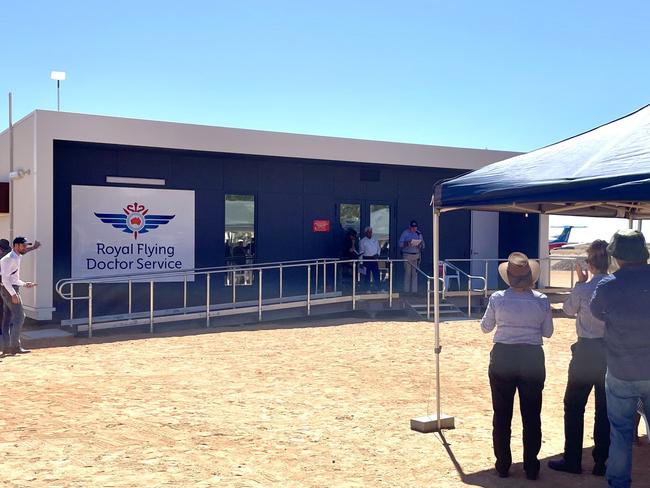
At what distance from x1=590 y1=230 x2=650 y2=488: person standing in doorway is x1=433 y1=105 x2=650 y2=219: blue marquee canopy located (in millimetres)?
400

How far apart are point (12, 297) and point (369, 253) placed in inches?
320

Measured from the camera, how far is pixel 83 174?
14.7m

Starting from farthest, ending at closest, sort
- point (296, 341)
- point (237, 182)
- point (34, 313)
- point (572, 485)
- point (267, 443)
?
point (237, 182), point (34, 313), point (296, 341), point (267, 443), point (572, 485)

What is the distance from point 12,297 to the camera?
412 inches

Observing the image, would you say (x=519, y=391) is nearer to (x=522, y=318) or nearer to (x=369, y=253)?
(x=522, y=318)

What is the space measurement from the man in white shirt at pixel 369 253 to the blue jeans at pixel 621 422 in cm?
1200

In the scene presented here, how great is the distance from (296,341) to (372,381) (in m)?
3.42

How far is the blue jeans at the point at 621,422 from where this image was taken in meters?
4.57

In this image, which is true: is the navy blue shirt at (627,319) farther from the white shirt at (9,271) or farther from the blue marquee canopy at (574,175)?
the white shirt at (9,271)

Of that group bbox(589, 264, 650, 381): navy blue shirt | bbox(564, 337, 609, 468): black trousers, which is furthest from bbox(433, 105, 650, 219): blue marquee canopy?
bbox(564, 337, 609, 468): black trousers

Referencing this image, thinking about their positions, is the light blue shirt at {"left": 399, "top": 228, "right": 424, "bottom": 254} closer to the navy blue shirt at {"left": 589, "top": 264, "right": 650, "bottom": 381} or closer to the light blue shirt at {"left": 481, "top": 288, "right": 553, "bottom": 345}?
the light blue shirt at {"left": 481, "top": 288, "right": 553, "bottom": 345}

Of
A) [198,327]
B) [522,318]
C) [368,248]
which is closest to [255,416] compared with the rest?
[522,318]

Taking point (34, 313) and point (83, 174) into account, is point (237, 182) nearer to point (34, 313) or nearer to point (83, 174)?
point (83, 174)

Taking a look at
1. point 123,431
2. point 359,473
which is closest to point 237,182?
point 123,431
